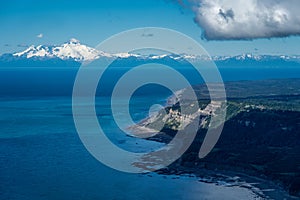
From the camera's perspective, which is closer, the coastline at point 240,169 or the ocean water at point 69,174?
the ocean water at point 69,174

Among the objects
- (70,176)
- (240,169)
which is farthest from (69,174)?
(240,169)

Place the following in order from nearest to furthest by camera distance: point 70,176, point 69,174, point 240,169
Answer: point 70,176, point 69,174, point 240,169

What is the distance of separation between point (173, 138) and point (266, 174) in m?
23.0

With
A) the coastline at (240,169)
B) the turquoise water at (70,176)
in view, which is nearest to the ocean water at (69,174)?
the turquoise water at (70,176)

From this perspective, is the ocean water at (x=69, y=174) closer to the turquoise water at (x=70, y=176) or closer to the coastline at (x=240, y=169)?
the turquoise water at (x=70, y=176)

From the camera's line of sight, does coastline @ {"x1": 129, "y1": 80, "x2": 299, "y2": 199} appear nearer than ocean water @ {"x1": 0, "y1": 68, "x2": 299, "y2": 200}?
No

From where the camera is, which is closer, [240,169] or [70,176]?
[70,176]

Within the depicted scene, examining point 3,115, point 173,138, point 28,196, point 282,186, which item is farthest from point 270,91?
point 28,196

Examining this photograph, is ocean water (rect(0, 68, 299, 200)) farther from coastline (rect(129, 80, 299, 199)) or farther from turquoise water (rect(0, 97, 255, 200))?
coastline (rect(129, 80, 299, 199))

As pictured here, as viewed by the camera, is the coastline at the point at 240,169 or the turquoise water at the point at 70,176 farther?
the coastline at the point at 240,169

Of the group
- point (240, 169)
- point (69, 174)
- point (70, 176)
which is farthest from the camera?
Answer: point (240, 169)

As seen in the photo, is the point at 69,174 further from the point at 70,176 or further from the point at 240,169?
the point at 240,169

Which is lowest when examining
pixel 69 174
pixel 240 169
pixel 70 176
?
pixel 70 176

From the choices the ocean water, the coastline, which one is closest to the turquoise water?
the ocean water
